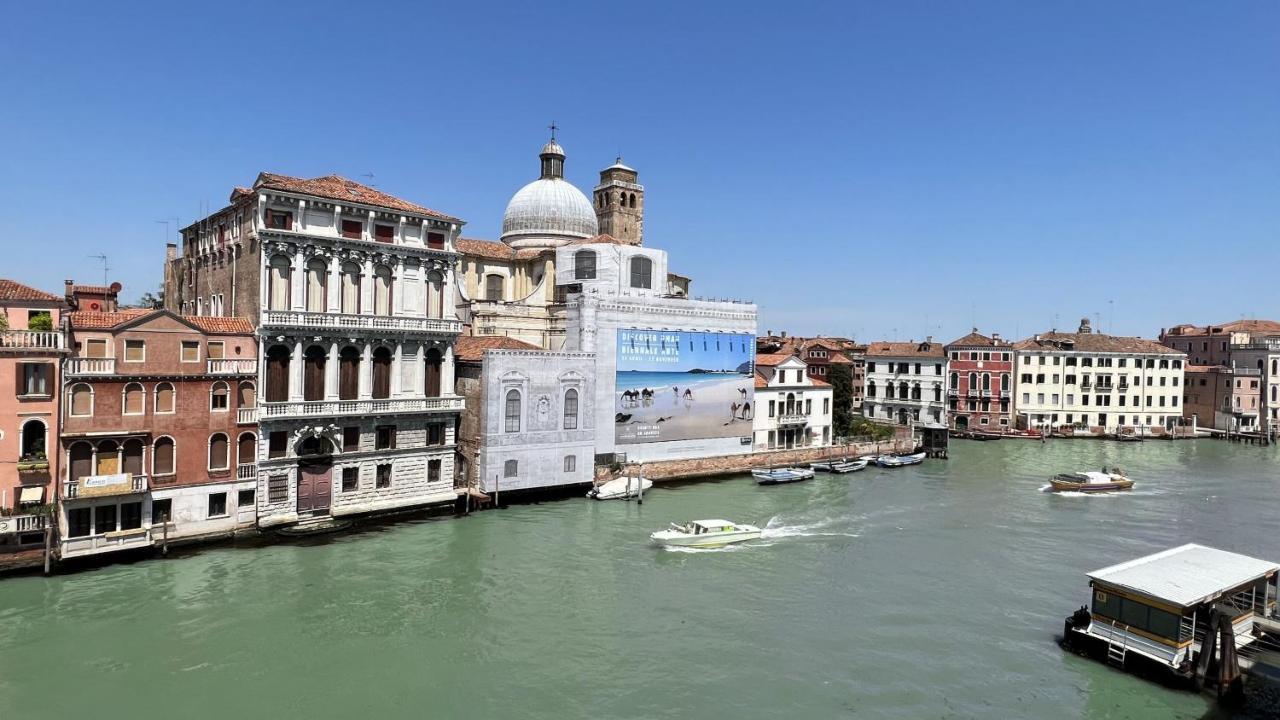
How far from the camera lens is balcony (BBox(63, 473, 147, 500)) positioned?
71.7 ft

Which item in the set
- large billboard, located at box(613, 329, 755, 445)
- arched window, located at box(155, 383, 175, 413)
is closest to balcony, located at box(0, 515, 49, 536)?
arched window, located at box(155, 383, 175, 413)

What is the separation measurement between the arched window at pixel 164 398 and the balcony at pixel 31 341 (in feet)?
9.05

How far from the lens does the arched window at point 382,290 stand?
28.8 meters

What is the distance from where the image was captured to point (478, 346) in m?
33.4

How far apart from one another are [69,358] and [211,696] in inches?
506

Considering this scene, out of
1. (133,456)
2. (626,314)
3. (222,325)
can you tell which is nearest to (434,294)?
(222,325)

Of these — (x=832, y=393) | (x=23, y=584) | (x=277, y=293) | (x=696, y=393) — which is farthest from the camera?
(x=832, y=393)

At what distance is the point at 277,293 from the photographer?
1048 inches

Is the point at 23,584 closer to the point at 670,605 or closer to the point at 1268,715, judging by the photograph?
the point at 670,605

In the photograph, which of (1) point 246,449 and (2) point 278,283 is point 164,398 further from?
(2) point 278,283

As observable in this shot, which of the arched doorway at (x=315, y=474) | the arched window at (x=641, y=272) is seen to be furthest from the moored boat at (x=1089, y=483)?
the arched doorway at (x=315, y=474)

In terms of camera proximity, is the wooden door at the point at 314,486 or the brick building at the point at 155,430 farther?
the wooden door at the point at 314,486

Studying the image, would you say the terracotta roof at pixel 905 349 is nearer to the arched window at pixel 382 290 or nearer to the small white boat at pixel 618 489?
the small white boat at pixel 618 489

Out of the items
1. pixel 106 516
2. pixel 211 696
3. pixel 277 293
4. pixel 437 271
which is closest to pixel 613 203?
pixel 437 271
